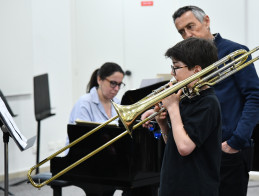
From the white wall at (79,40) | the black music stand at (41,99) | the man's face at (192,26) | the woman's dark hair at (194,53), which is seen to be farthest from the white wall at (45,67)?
the woman's dark hair at (194,53)

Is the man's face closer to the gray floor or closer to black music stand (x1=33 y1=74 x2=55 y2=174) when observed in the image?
the gray floor

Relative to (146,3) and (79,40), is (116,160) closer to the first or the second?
(146,3)

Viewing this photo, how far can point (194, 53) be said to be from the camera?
2.38 metres

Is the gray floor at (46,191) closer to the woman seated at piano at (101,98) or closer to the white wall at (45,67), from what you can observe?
the white wall at (45,67)

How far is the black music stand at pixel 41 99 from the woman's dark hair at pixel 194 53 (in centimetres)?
343

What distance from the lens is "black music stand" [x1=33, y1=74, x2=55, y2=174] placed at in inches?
222

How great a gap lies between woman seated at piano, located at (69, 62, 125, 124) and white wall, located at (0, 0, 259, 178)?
6.83 ft

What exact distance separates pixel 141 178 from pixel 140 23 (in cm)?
351

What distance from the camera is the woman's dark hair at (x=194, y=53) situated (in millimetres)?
2377

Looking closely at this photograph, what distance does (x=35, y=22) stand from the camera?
6.22 m

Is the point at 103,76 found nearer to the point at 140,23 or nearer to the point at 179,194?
the point at 179,194

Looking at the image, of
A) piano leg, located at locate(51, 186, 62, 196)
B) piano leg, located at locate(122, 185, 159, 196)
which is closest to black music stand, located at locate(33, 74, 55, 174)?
piano leg, located at locate(51, 186, 62, 196)

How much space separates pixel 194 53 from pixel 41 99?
143 inches

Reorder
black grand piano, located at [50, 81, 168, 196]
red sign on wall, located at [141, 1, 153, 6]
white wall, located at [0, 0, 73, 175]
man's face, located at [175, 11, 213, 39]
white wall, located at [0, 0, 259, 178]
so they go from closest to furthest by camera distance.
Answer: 1. man's face, located at [175, 11, 213, 39]
2. black grand piano, located at [50, 81, 168, 196]
3. white wall, located at [0, 0, 259, 178]
4. white wall, located at [0, 0, 73, 175]
5. red sign on wall, located at [141, 1, 153, 6]
